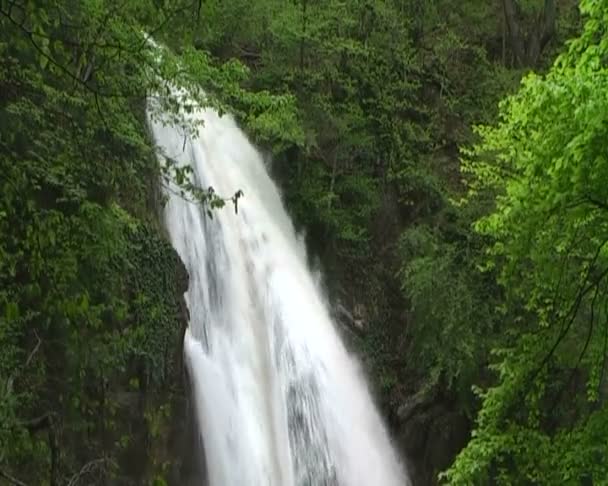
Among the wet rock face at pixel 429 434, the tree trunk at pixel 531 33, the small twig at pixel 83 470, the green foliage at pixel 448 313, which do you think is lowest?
the small twig at pixel 83 470

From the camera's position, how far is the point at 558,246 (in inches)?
259

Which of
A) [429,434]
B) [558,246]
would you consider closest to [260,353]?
[429,434]

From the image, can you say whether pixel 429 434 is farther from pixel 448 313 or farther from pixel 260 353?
pixel 260 353

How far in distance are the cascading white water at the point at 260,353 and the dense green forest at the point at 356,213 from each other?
2.19ft

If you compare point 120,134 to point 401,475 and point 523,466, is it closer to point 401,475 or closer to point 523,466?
point 523,466

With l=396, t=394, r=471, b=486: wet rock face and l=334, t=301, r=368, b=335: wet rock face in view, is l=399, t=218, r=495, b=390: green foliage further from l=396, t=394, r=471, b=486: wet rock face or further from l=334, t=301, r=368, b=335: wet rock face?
l=334, t=301, r=368, b=335: wet rock face

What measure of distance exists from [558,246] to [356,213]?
8.82 m

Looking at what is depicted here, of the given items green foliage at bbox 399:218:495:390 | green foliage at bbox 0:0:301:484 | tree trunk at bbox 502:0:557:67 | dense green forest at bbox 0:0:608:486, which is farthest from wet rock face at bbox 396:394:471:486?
tree trunk at bbox 502:0:557:67

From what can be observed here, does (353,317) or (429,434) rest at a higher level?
(353,317)

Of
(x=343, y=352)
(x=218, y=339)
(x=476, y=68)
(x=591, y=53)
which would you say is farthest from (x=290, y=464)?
(x=476, y=68)

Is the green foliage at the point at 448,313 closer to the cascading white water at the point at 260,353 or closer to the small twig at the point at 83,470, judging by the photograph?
the cascading white water at the point at 260,353

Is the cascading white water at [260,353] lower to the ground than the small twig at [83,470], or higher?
higher

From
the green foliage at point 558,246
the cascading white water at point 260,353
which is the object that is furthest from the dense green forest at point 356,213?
the cascading white water at point 260,353

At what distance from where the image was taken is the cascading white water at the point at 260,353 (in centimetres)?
1066
